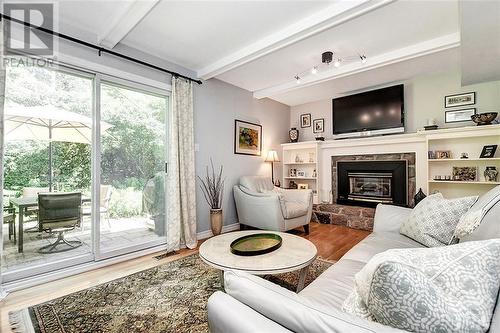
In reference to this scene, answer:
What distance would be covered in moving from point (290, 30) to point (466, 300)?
248cm

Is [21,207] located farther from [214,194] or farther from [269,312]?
[269,312]

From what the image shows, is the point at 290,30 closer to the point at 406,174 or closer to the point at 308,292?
the point at 308,292

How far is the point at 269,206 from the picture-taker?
10.8 feet

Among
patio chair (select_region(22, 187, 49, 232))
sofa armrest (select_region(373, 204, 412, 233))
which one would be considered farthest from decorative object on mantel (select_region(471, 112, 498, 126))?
patio chair (select_region(22, 187, 49, 232))

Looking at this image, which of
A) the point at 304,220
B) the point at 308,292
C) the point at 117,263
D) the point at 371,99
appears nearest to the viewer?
the point at 308,292

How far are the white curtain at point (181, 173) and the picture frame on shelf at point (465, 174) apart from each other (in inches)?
147

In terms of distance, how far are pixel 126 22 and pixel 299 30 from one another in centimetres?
163

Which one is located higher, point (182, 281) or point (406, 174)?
point (406, 174)

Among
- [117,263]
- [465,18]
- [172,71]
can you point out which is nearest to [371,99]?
[465,18]

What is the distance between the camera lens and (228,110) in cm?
390

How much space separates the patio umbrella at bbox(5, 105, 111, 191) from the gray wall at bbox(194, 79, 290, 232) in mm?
1334

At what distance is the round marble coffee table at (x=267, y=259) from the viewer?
5.00 feet

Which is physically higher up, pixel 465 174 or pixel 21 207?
pixel 465 174

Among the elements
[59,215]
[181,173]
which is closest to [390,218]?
[181,173]
